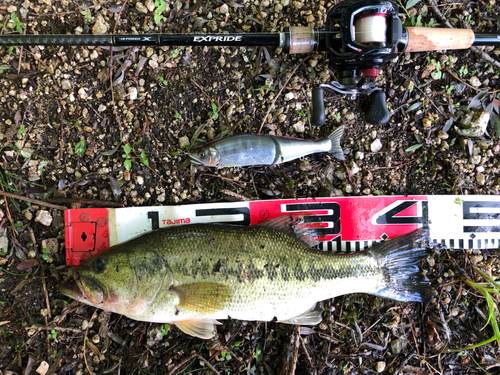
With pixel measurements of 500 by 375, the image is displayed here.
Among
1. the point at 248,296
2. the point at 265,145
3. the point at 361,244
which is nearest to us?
the point at 248,296

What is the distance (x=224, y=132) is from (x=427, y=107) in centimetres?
210

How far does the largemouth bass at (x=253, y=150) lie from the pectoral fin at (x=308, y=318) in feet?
4.64

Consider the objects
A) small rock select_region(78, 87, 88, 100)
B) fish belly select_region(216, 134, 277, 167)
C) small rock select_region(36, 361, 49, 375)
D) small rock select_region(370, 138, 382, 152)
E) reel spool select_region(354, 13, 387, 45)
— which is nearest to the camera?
reel spool select_region(354, 13, 387, 45)

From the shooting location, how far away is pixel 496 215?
10.1 ft

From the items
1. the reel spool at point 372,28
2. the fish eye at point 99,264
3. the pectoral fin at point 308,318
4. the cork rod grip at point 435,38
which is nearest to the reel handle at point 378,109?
the cork rod grip at point 435,38

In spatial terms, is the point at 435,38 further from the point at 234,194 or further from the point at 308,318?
the point at 308,318

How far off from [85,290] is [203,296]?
94 cm

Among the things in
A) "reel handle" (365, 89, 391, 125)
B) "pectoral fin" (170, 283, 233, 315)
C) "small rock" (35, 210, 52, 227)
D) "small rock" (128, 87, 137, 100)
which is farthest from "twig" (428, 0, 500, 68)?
"small rock" (35, 210, 52, 227)

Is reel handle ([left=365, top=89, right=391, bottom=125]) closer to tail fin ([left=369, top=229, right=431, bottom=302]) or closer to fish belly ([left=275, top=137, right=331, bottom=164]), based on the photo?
fish belly ([left=275, top=137, right=331, bottom=164])

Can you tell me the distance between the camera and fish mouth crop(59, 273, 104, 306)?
245cm

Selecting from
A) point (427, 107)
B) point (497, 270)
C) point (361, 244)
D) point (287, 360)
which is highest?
point (427, 107)

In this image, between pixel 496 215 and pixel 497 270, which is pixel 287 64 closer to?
pixel 496 215

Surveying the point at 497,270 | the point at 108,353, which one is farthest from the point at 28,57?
the point at 497,270

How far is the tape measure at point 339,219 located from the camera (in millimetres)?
2947
